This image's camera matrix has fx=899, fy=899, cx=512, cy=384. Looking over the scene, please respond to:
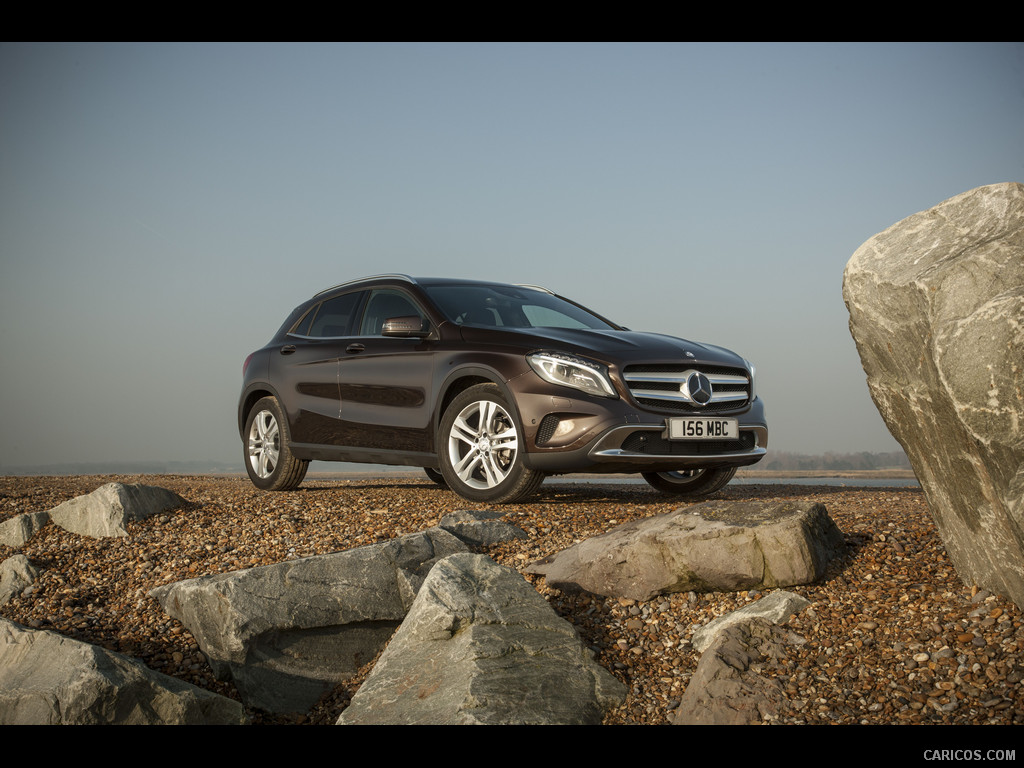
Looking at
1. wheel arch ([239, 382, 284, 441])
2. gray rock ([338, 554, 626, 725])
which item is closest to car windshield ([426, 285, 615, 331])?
wheel arch ([239, 382, 284, 441])

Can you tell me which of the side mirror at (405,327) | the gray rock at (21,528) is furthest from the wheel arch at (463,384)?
the gray rock at (21,528)

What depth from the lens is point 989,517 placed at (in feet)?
13.5

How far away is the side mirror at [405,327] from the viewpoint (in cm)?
754

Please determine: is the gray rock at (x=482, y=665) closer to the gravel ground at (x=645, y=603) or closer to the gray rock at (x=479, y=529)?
the gravel ground at (x=645, y=603)

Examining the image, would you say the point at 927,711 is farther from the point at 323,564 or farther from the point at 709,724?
the point at 323,564

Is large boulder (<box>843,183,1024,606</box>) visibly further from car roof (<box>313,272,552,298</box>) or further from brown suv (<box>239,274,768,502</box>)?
car roof (<box>313,272,552,298</box>)

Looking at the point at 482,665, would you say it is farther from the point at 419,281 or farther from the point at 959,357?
the point at 419,281

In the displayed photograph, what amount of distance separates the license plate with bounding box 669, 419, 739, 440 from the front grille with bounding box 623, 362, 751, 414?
14 centimetres

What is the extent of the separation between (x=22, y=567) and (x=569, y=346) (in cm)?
429

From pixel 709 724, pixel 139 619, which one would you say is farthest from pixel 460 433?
pixel 709 724

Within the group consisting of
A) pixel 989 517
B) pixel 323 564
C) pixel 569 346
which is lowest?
pixel 323 564

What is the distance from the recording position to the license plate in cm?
681

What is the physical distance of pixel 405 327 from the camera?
7531 millimetres

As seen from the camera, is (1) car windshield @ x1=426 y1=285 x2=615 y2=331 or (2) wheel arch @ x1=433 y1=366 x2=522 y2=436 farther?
(1) car windshield @ x1=426 y1=285 x2=615 y2=331
